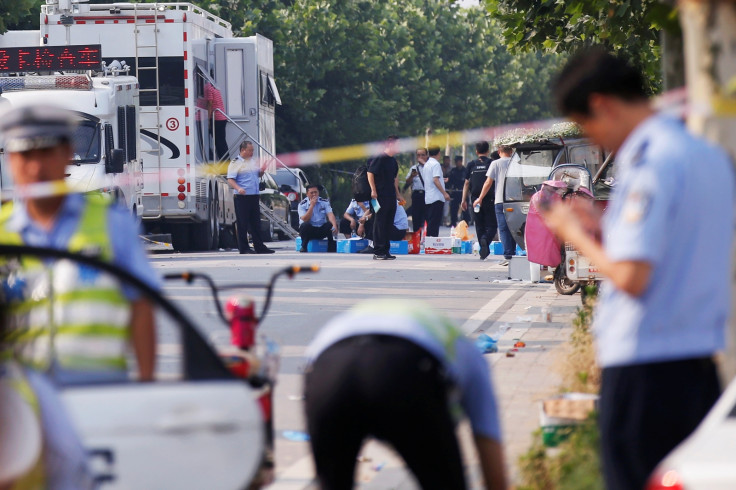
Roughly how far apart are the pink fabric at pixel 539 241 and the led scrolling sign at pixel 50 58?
1060 cm

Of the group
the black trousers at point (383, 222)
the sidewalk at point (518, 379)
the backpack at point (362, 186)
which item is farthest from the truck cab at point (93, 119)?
the sidewalk at point (518, 379)

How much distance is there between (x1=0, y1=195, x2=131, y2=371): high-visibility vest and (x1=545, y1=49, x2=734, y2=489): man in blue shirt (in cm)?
125

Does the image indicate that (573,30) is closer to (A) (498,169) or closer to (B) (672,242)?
(A) (498,169)

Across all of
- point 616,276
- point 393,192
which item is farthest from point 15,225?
point 393,192

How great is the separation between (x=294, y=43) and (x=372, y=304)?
1943 inches

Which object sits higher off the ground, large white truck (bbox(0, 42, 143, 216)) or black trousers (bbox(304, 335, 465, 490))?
large white truck (bbox(0, 42, 143, 216))

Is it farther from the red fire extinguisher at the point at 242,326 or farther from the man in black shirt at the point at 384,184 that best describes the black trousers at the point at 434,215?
the red fire extinguisher at the point at 242,326

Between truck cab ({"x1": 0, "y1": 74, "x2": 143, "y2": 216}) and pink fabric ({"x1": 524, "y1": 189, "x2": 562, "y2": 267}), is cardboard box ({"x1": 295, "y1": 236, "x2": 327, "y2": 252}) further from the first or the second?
pink fabric ({"x1": 524, "y1": 189, "x2": 562, "y2": 267})

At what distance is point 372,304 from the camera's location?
4.06m

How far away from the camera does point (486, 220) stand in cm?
2227

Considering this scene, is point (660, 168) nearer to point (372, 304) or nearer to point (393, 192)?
point (372, 304)

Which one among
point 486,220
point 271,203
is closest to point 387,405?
point 486,220

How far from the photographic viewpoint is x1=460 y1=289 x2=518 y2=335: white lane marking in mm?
12812

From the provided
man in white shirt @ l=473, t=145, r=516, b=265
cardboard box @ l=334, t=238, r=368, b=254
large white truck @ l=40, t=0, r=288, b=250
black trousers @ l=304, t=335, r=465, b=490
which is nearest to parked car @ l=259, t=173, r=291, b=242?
large white truck @ l=40, t=0, r=288, b=250
